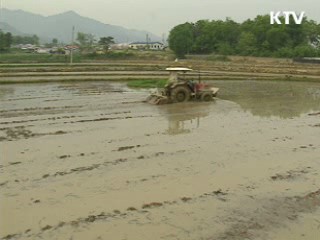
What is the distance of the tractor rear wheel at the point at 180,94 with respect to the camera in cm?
1709

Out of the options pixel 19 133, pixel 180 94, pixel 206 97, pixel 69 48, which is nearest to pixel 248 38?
pixel 69 48

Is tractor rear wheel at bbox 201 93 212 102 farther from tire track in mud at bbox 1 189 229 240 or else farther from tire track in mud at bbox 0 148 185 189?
tire track in mud at bbox 1 189 229 240

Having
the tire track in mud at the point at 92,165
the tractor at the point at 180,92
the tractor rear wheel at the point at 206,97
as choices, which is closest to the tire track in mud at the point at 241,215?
the tire track in mud at the point at 92,165

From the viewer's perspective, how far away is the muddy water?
5.71 m

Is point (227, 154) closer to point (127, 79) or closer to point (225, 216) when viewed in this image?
point (225, 216)

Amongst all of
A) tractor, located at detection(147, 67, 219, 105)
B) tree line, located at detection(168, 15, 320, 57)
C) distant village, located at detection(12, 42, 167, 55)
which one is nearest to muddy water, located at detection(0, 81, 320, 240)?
tractor, located at detection(147, 67, 219, 105)

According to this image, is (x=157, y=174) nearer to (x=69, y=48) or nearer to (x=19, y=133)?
(x=19, y=133)

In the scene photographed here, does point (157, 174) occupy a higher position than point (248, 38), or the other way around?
point (248, 38)

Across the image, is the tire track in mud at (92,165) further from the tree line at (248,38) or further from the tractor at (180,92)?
the tree line at (248,38)

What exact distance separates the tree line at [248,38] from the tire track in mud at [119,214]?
50920 millimetres

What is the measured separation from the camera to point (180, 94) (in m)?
17.4

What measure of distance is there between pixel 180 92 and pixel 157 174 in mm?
9759

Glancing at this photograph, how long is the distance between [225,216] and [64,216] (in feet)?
7.76

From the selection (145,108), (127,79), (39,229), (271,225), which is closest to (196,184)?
(271,225)
